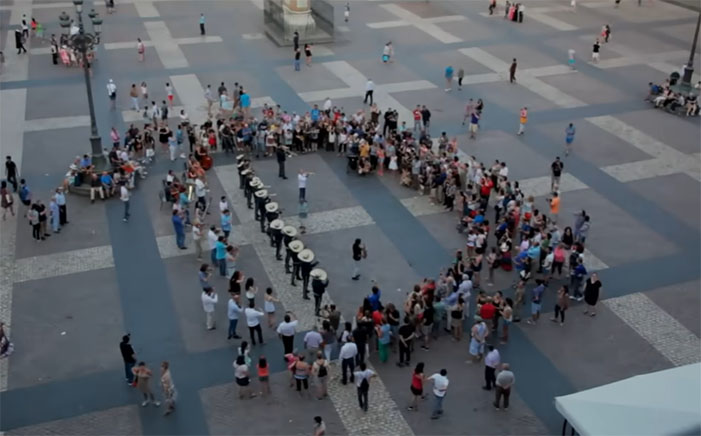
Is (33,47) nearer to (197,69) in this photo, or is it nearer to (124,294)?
(197,69)

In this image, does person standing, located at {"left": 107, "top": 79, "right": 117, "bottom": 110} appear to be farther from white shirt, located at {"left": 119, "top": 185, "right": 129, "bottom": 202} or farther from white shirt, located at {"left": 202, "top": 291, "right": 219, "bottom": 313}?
white shirt, located at {"left": 202, "top": 291, "right": 219, "bottom": 313}

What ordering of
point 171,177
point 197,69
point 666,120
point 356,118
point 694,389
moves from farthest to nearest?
point 197,69 < point 666,120 < point 356,118 < point 171,177 < point 694,389

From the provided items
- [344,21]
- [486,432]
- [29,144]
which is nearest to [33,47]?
[29,144]

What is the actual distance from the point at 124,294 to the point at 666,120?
78.1ft

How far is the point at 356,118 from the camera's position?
2880cm

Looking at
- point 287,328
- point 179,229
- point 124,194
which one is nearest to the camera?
point 287,328

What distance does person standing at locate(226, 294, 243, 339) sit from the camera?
1772 cm

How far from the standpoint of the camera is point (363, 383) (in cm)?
1573

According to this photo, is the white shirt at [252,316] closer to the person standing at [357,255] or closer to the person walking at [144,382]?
the person walking at [144,382]

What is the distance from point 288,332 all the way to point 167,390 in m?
2.94

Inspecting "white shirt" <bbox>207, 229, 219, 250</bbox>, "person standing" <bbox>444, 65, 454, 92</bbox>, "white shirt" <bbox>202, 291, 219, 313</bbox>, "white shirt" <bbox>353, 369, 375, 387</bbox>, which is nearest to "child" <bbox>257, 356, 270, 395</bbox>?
"white shirt" <bbox>353, 369, 375, 387</bbox>

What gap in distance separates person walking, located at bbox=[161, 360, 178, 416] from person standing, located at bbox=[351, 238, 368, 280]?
20.7 ft

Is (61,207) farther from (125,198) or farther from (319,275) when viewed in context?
(319,275)

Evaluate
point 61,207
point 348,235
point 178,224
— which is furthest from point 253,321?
point 61,207
